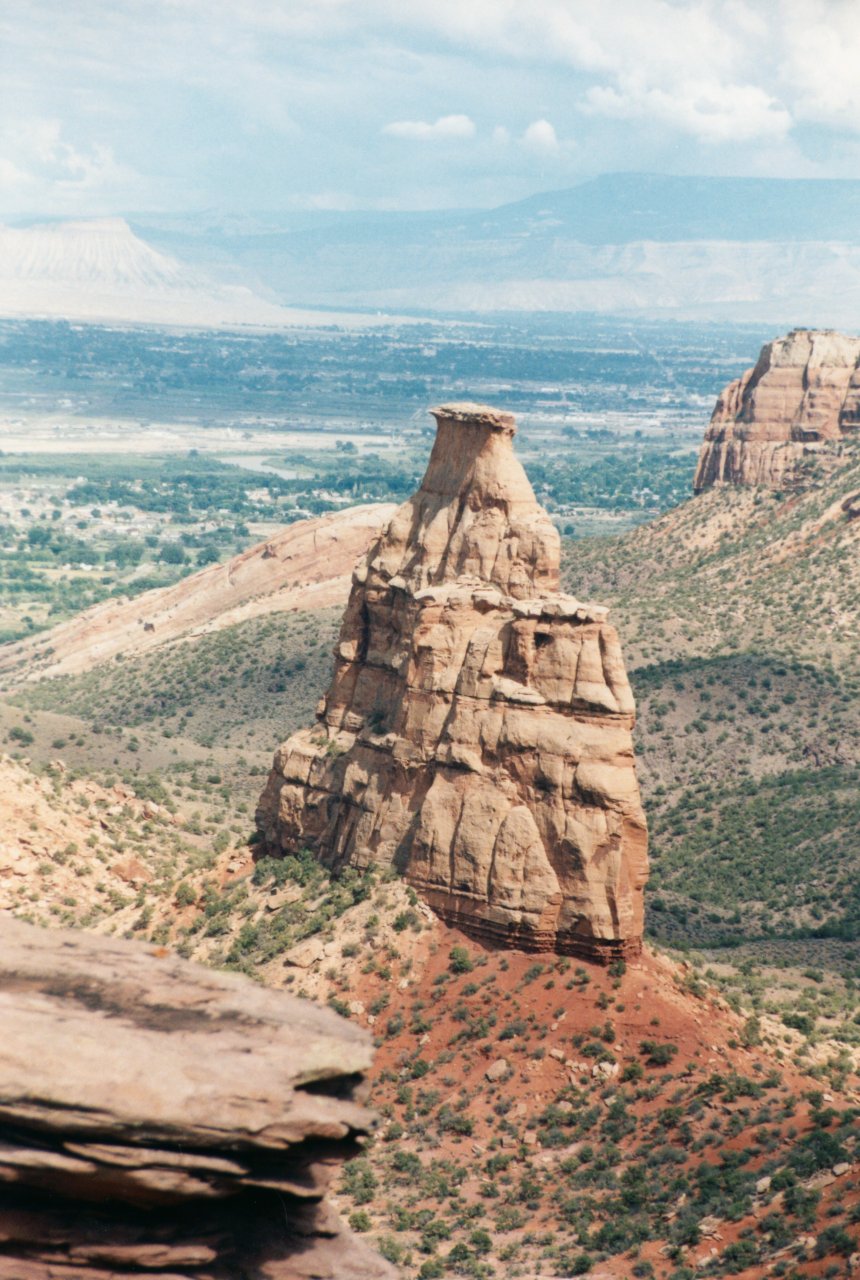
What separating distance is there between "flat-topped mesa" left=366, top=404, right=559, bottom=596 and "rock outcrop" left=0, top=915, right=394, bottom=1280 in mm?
32675

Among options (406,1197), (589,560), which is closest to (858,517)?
(589,560)

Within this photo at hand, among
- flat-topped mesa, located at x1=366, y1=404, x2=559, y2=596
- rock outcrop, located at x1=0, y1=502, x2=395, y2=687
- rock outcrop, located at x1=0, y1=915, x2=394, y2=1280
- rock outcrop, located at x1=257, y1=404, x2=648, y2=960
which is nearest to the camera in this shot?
rock outcrop, located at x1=0, y1=915, x2=394, y2=1280

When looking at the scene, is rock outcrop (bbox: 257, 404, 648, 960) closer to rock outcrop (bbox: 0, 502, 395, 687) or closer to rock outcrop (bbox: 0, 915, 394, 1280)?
rock outcrop (bbox: 0, 915, 394, 1280)

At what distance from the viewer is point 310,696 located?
4063 inches

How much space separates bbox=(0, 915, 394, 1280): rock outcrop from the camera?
19250mm

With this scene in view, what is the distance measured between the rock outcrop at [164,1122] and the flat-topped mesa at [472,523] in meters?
32.7

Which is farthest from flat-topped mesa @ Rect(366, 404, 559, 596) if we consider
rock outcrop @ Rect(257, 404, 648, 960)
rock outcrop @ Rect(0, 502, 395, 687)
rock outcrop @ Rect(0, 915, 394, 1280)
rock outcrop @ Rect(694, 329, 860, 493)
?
rock outcrop @ Rect(694, 329, 860, 493)

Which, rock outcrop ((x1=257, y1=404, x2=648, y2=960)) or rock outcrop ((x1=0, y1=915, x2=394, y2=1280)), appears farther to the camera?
rock outcrop ((x1=257, y1=404, x2=648, y2=960))

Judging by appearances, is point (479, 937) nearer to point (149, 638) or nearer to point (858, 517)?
point (858, 517)

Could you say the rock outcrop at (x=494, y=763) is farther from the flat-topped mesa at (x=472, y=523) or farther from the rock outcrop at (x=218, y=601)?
the rock outcrop at (x=218, y=601)

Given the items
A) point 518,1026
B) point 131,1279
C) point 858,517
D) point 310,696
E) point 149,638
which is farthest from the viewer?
point 149,638

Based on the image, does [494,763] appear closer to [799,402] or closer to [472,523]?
A: [472,523]

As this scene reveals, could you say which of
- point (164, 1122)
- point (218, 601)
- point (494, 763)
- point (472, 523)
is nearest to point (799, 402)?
point (218, 601)

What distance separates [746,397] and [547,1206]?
101622 mm
